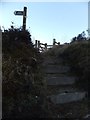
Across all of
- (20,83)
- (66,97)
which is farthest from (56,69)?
(20,83)

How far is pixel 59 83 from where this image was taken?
11.9 m

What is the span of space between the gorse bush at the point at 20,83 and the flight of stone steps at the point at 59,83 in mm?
681

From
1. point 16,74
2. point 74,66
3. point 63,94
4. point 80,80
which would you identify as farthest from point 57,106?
point 74,66

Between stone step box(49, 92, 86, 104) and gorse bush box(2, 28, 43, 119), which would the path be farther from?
gorse bush box(2, 28, 43, 119)

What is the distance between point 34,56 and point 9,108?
3052 millimetres

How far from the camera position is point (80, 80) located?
12.6 metres

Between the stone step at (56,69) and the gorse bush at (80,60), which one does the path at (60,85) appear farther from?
the gorse bush at (80,60)

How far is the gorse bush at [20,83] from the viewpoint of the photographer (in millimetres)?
8617

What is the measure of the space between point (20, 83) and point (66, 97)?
6.76 ft

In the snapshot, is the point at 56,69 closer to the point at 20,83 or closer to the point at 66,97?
the point at 66,97

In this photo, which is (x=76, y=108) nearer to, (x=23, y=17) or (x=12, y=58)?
(x=12, y=58)

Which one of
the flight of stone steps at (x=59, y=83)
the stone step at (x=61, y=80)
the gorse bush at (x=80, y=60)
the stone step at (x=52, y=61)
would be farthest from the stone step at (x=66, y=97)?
the stone step at (x=52, y=61)

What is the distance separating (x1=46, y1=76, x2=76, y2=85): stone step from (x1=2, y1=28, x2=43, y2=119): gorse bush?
0.75m

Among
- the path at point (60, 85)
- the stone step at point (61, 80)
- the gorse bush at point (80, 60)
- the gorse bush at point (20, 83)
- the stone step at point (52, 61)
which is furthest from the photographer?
the stone step at point (52, 61)
